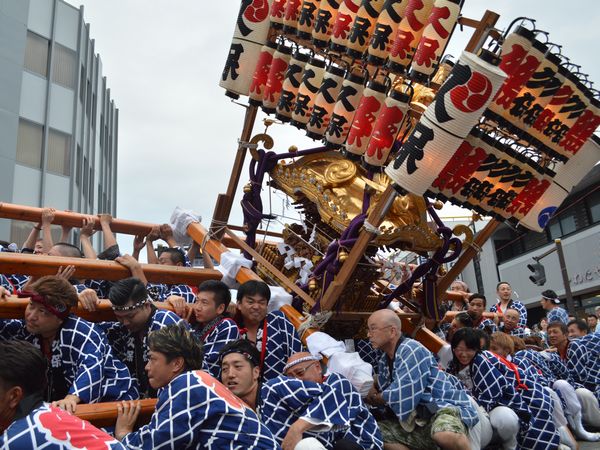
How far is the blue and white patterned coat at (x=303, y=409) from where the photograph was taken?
3.03 meters

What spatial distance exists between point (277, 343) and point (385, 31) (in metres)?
2.73

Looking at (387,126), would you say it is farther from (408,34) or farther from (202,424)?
(202,424)

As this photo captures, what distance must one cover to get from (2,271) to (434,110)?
3343 mm

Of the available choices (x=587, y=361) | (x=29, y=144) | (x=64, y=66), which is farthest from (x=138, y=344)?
(x=64, y=66)

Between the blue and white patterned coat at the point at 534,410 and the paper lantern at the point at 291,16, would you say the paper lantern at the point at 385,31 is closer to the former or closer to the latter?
the paper lantern at the point at 291,16

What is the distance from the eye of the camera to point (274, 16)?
538 cm

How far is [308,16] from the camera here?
515 cm

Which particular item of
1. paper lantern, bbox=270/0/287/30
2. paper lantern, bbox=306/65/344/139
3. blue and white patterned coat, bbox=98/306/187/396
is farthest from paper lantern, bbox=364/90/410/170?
blue and white patterned coat, bbox=98/306/187/396

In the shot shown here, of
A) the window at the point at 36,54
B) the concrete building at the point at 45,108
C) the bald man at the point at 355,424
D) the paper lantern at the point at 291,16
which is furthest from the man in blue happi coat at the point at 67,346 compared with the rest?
the window at the point at 36,54

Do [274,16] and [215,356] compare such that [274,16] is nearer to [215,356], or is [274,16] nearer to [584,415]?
[215,356]

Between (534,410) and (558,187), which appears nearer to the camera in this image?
(534,410)

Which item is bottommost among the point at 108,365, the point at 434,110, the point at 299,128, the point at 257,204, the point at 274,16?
the point at 108,365

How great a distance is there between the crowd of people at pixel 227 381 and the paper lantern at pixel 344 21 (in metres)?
2.39

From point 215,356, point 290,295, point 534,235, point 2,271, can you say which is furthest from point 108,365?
point 534,235
